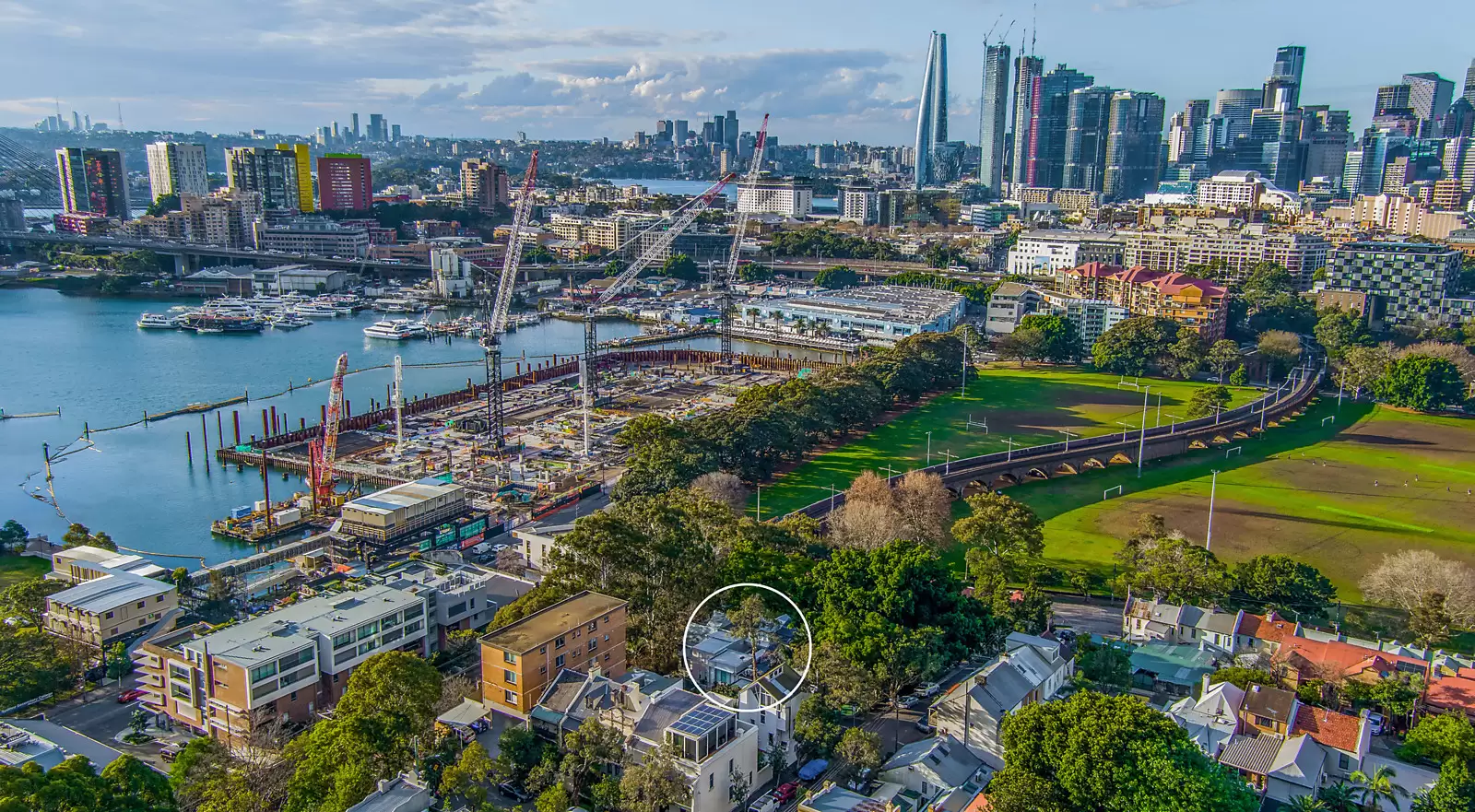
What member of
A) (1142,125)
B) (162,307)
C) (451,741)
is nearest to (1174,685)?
(451,741)

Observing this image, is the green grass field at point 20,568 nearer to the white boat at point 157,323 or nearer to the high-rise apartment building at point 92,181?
the white boat at point 157,323

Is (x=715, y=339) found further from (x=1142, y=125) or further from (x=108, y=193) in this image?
(x=1142, y=125)

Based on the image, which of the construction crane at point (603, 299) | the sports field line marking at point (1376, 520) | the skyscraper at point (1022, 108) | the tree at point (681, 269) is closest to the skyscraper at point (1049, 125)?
the skyscraper at point (1022, 108)

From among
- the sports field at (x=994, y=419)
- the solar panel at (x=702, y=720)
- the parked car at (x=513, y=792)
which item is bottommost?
the sports field at (x=994, y=419)

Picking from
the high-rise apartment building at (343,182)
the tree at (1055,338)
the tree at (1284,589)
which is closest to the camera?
the tree at (1284,589)

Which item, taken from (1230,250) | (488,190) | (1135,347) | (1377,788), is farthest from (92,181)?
(1377,788)

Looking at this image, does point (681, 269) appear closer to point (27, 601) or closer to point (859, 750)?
point (27, 601)
